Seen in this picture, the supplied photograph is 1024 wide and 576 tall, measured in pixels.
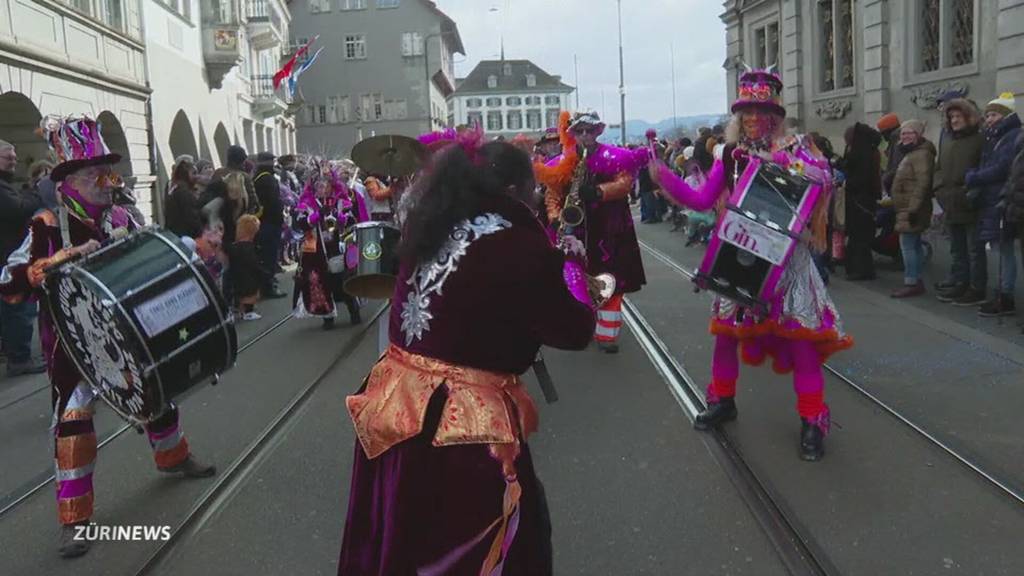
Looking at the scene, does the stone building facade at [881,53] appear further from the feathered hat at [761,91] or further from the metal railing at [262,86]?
the metal railing at [262,86]

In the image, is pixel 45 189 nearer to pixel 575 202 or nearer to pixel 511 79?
pixel 575 202

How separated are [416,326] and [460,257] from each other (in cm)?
27

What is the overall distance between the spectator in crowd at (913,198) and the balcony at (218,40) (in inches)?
897

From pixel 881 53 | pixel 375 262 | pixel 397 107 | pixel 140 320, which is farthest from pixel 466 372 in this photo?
pixel 397 107

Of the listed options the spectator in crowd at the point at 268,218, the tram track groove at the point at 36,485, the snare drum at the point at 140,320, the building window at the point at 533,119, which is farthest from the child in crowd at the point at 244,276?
the building window at the point at 533,119

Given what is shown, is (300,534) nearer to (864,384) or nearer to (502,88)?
(864,384)

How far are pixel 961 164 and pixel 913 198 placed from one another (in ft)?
2.52

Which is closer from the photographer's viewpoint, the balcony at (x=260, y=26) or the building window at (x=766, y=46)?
the building window at (x=766, y=46)

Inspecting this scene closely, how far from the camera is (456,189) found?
2611mm

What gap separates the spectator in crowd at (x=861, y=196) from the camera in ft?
34.2

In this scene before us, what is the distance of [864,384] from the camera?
19.7 ft

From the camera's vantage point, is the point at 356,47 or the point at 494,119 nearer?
the point at 356,47

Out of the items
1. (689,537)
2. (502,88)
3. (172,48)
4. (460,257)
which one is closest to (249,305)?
(689,537)

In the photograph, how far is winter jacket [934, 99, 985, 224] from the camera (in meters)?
8.53
